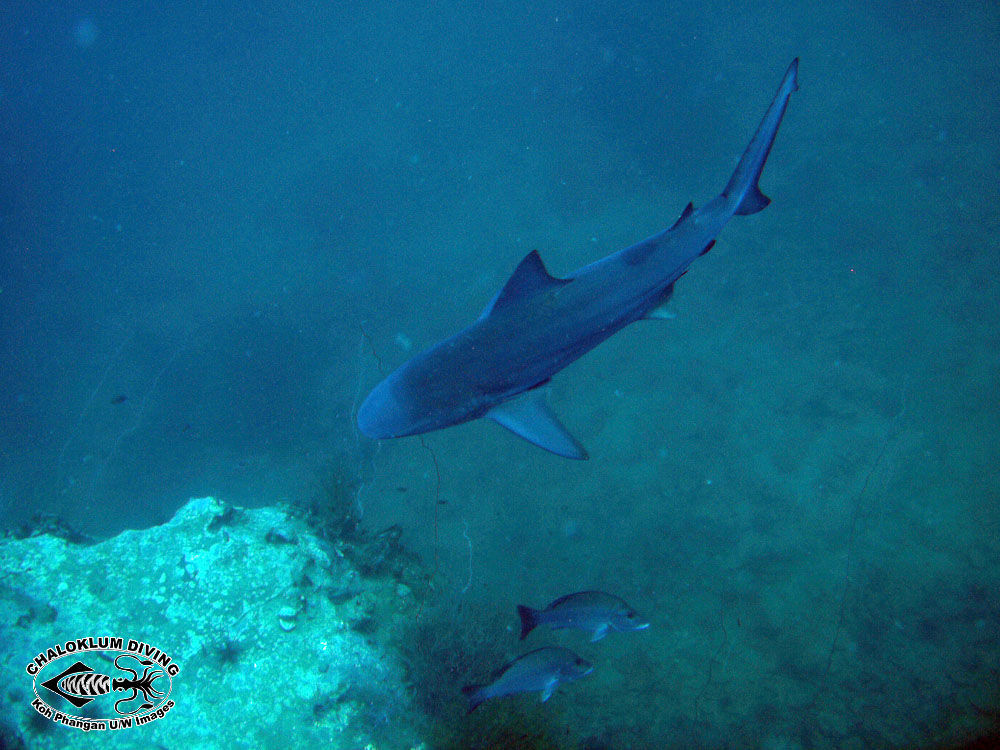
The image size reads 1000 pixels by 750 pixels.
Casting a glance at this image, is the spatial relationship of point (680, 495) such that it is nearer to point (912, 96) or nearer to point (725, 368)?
point (725, 368)

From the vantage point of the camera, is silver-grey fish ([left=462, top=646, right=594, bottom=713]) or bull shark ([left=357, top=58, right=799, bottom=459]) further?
silver-grey fish ([left=462, top=646, right=594, bottom=713])

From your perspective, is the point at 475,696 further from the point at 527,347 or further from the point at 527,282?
the point at 527,282

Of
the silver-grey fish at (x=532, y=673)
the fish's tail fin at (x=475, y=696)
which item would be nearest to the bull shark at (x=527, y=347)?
the silver-grey fish at (x=532, y=673)

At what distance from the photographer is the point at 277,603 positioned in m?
5.19

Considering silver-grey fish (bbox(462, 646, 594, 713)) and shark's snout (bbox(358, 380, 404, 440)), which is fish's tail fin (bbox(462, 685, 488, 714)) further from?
shark's snout (bbox(358, 380, 404, 440))

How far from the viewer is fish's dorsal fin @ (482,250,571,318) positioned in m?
2.49

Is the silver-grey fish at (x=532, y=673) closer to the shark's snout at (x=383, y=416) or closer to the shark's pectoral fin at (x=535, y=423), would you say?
the shark's pectoral fin at (x=535, y=423)

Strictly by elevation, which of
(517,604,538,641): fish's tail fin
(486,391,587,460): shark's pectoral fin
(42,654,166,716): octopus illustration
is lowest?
(517,604,538,641): fish's tail fin

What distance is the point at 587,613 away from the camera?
429 centimetres

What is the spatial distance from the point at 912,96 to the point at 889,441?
12545 millimetres

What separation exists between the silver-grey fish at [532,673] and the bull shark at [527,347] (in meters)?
2.47

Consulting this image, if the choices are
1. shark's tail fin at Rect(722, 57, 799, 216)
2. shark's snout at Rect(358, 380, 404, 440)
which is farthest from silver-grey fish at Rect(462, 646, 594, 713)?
shark's tail fin at Rect(722, 57, 799, 216)

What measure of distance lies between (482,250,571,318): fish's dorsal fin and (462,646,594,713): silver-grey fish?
312 centimetres

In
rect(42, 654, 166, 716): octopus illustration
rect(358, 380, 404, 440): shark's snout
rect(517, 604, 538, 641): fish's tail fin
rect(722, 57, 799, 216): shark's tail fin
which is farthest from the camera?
rect(42, 654, 166, 716): octopus illustration
